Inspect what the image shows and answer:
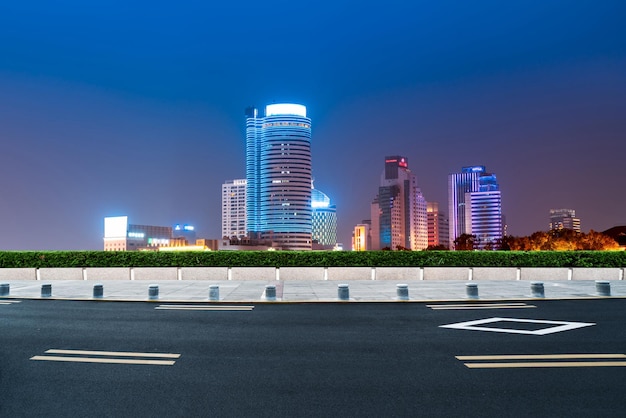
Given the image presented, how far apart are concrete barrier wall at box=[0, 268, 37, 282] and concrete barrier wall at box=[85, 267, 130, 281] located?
3170 millimetres

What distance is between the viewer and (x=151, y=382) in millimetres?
7496

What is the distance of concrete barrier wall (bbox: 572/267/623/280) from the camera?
87.8 feet

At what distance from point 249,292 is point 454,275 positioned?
11.9 meters

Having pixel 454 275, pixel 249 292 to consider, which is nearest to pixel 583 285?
pixel 454 275

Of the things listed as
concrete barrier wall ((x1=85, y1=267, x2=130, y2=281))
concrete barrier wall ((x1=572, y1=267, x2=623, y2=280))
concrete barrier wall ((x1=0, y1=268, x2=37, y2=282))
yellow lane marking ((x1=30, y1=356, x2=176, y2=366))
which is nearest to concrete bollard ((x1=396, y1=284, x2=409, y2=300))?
yellow lane marking ((x1=30, y1=356, x2=176, y2=366))

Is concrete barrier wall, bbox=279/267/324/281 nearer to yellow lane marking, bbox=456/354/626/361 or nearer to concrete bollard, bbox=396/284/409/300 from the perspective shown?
concrete bollard, bbox=396/284/409/300

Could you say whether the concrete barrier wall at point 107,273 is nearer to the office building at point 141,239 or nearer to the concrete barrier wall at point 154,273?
the concrete barrier wall at point 154,273

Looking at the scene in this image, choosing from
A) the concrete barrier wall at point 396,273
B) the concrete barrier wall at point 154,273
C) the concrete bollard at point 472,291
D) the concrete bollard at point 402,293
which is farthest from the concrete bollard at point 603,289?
the concrete barrier wall at point 154,273

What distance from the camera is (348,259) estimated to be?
27656 mm

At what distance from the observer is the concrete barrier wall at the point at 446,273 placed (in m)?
26.6

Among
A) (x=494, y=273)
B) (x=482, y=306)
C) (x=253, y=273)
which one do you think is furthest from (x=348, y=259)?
(x=482, y=306)

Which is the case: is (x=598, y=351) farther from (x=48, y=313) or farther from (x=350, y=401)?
(x=48, y=313)

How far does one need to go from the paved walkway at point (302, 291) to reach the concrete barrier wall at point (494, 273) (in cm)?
192

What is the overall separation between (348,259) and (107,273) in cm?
1309
